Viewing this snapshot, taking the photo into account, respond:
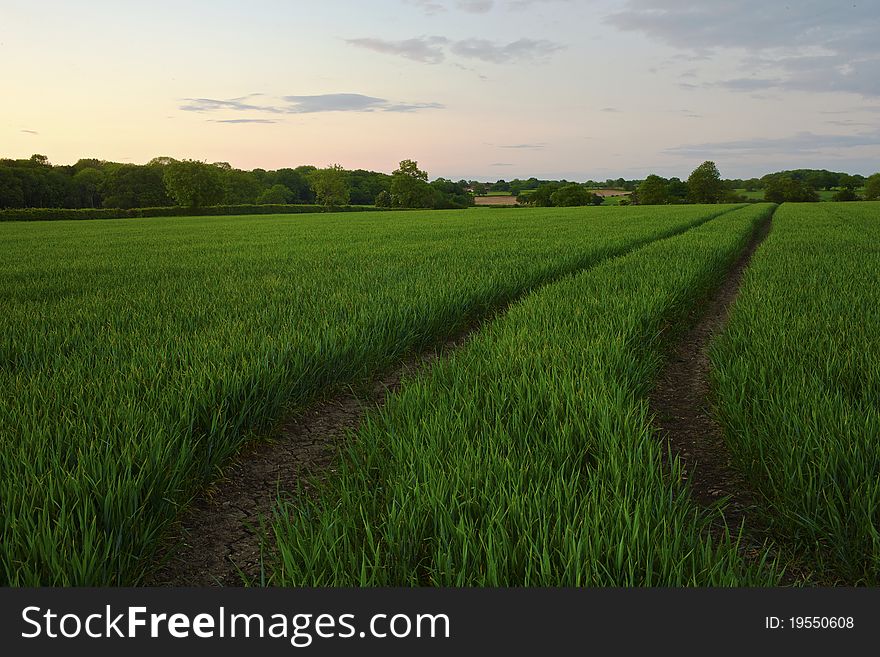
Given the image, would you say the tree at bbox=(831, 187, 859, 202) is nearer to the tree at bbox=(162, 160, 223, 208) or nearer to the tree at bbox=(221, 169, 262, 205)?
the tree at bbox=(162, 160, 223, 208)

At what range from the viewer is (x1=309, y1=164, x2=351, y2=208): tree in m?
102

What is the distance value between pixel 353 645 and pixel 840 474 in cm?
215

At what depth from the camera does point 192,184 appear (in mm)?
71750

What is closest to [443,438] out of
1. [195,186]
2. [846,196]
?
[195,186]

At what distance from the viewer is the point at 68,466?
2453 mm

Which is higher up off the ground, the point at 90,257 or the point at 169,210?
the point at 169,210

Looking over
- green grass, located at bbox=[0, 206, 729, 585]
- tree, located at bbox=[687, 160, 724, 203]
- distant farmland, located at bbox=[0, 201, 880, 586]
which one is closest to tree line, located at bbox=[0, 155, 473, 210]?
tree, located at bbox=[687, 160, 724, 203]

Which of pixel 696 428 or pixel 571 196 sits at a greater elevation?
pixel 571 196

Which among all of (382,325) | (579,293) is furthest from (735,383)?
(579,293)

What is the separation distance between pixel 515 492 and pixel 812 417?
181 cm

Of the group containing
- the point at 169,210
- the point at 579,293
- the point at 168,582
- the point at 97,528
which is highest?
the point at 169,210

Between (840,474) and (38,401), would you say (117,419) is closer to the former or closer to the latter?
(38,401)

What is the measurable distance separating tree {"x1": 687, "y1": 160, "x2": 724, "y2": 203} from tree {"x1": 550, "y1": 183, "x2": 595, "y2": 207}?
2194 centimetres

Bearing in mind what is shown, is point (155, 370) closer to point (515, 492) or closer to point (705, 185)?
point (515, 492)
